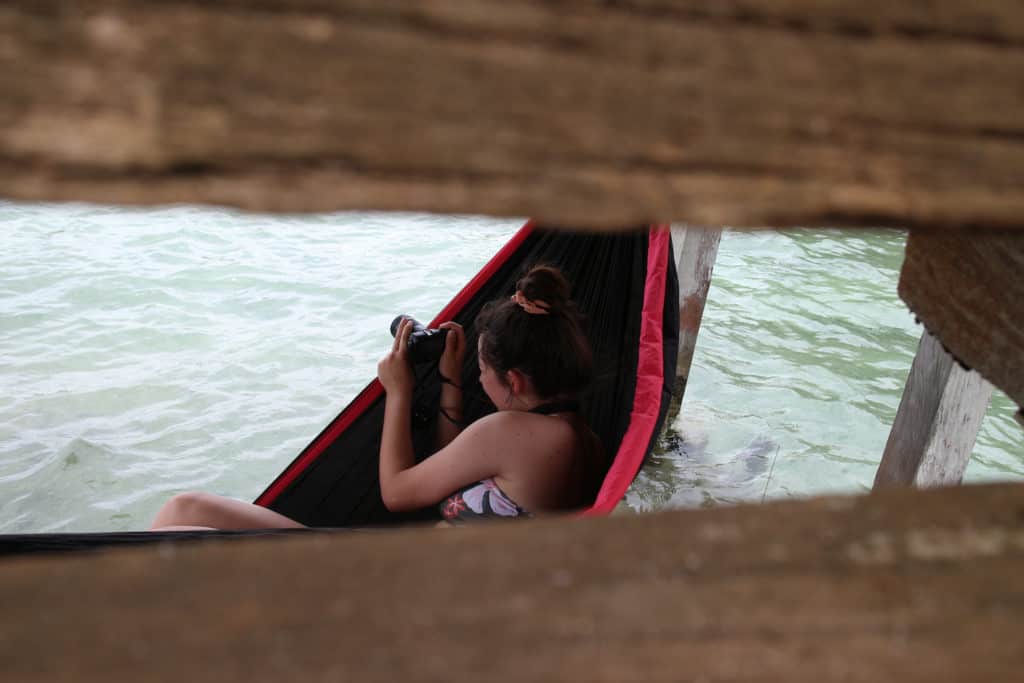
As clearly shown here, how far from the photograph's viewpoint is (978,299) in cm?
46

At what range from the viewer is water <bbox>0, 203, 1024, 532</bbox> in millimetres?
3777

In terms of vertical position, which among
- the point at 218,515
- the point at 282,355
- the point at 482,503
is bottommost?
the point at 282,355

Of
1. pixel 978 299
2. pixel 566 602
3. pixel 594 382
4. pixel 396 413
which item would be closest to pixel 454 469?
pixel 396 413

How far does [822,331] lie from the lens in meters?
5.50

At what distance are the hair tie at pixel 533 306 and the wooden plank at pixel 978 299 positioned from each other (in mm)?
1527

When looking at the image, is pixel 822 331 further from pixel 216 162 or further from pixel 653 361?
pixel 216 162

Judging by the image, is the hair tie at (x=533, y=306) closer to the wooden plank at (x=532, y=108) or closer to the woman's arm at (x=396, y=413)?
the woman's arm at (x=396, y=413)

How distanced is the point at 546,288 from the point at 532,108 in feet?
5.99

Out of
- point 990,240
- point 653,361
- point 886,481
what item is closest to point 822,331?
point 886,481

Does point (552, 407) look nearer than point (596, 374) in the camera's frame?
Yes

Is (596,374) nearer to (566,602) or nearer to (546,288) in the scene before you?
(546,288)

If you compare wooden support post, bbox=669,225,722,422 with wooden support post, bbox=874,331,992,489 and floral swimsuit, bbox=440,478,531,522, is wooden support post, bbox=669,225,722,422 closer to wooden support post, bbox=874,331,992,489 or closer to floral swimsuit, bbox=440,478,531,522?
wooden support post, bbox=874,331,992,489

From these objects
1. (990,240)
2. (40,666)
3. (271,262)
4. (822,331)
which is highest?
(990,240)

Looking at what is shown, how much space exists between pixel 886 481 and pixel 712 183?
2.27 metres
